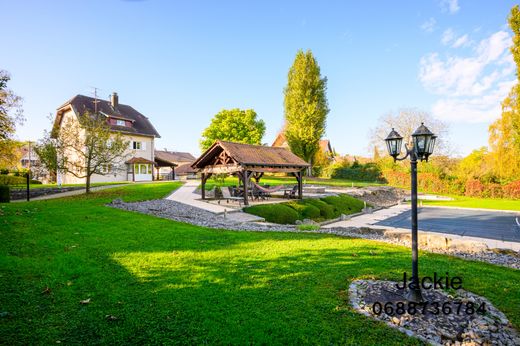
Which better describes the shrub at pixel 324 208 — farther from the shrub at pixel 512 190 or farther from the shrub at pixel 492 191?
the shrub at pixel 512 190

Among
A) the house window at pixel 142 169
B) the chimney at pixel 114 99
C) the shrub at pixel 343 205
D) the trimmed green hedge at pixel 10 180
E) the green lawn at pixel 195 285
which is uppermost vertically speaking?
the chimney at pixel 114 99

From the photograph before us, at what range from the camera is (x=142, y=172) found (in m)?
32.2

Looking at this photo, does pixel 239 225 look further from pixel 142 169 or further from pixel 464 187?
pixel 464 187

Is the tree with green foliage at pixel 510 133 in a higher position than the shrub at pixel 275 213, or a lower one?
higher

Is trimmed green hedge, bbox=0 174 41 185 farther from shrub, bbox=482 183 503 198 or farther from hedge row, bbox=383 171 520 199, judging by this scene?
shrub, bbox=482 183 503 198

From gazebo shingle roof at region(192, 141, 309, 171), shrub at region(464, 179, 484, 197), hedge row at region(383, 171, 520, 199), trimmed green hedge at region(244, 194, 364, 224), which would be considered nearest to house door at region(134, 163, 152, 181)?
gazebo shingle roof at region(192, 141, 309, 171)

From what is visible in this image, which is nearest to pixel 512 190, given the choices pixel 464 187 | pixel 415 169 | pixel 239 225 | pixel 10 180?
pixel 464 187

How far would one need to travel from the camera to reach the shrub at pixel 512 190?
25.1 meters

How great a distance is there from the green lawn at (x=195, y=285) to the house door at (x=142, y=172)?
24260mm

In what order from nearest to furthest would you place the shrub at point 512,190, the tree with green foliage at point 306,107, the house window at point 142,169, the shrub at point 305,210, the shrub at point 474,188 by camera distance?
the shrub at point 305,210 → the shrub at point 512,190 → the shrub at point 474,188 → the house window at point 142,169 → the tree with green foliage at point 306,107

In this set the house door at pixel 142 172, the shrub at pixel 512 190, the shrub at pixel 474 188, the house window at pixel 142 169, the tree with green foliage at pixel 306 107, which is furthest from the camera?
the tree with green foliage at pixel 306 107

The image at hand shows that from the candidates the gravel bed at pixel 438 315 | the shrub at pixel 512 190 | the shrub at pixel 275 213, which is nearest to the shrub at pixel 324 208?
the shrub at pixel 275 213

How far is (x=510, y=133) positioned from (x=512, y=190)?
532 centimetres

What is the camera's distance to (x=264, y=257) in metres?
6.02
